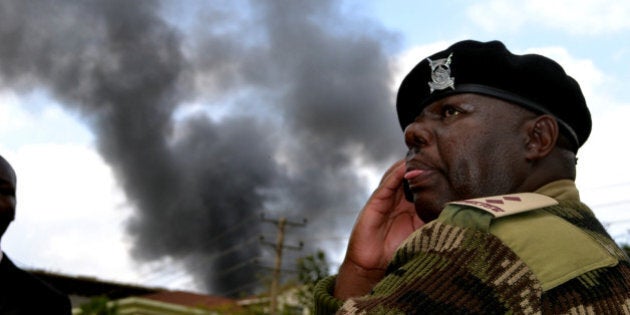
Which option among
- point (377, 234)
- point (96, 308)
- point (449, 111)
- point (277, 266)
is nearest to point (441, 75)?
point (449, 111)

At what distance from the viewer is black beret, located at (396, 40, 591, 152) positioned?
8.97ft

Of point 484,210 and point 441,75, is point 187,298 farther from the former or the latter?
point 484,210

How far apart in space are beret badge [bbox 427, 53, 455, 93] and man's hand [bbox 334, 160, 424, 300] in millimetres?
250

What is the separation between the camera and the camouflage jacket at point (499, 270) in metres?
2.09

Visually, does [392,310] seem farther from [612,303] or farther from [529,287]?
[612,303]

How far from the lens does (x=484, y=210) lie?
2244 mm

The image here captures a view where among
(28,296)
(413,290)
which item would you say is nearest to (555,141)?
(413,290)

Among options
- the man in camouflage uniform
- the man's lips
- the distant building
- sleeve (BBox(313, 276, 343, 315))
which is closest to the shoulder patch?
the man in camouflage uniform

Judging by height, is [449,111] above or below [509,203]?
above

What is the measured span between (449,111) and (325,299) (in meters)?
0.61

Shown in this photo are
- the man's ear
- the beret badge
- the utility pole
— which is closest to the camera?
the man's ear

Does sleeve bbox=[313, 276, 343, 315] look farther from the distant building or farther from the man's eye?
the distant building

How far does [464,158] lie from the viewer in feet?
8.79

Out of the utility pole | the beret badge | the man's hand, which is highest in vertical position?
the utility pole
